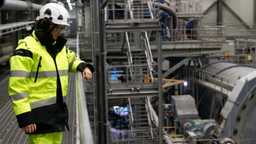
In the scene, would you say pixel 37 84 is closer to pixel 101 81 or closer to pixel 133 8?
pixel 101 81

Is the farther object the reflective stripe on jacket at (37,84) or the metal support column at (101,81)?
the metal support column at (101,81)

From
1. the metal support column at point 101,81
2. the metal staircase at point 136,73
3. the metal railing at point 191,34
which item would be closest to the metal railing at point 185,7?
the metal railing at point 191,34

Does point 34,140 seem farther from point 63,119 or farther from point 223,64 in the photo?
point 223,64

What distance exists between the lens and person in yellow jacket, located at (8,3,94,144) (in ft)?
9.12

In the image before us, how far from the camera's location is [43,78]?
300 cm

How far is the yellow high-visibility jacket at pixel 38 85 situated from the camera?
2.77m

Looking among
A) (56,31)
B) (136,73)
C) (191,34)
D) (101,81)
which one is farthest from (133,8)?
(56,31)

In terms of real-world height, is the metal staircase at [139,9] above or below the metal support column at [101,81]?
above

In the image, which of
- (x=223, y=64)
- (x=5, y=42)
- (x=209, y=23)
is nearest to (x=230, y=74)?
(x=223, y=64)

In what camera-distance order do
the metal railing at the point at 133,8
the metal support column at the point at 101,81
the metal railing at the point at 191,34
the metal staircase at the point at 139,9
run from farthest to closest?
the metal railing at the point at 191,34, the metal staircase at the point at 139,9, the metal railing at the point at 133,8, the metal support column at the point at 101,81

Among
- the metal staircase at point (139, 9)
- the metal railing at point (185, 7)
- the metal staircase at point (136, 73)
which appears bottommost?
the metal staircase at point (136, 73)

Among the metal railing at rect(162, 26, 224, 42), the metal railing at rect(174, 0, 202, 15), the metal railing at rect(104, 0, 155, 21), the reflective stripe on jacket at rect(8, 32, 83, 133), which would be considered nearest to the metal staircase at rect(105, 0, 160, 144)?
the metal railing at rect(104, 0, 155, 21)

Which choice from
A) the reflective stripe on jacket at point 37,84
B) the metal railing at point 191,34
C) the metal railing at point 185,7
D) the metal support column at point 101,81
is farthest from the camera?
the metal railing at point 185,7

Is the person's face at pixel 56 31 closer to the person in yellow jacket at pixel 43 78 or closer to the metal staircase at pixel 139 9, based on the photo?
the person in yellow jacket at pixel 43 78
